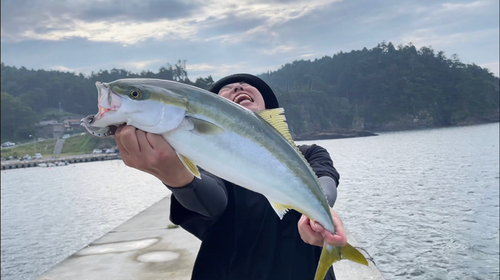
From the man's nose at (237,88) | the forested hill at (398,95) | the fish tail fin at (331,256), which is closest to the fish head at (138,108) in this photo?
the fish tail fin at (331,256)

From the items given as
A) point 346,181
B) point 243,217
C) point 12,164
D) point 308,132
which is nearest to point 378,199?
point 346,181

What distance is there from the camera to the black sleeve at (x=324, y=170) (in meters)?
2.64

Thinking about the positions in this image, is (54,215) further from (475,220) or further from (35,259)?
(475,220)

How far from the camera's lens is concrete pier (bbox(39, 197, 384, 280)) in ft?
20.9

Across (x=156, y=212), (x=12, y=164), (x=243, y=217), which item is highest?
(x=243, y=217)

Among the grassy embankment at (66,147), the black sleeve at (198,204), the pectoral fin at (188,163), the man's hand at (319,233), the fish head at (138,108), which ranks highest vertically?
the fish head at (138,108)

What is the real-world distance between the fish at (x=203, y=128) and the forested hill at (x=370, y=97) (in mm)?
121134

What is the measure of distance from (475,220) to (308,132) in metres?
114

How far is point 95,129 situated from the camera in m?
1.94

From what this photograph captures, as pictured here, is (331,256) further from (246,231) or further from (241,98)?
(241,98)

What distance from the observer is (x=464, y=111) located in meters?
125

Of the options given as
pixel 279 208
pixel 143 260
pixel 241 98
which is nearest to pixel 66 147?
pixel 143 260

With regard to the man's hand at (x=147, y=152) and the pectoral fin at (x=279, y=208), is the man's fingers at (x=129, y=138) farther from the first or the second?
the pectoral fin at (x=279, y=208)

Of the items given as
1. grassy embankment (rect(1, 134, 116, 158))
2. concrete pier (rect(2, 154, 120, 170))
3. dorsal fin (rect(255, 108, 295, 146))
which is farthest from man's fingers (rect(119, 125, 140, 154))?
grassy embankment (rect(1, 134, 116, 158))
